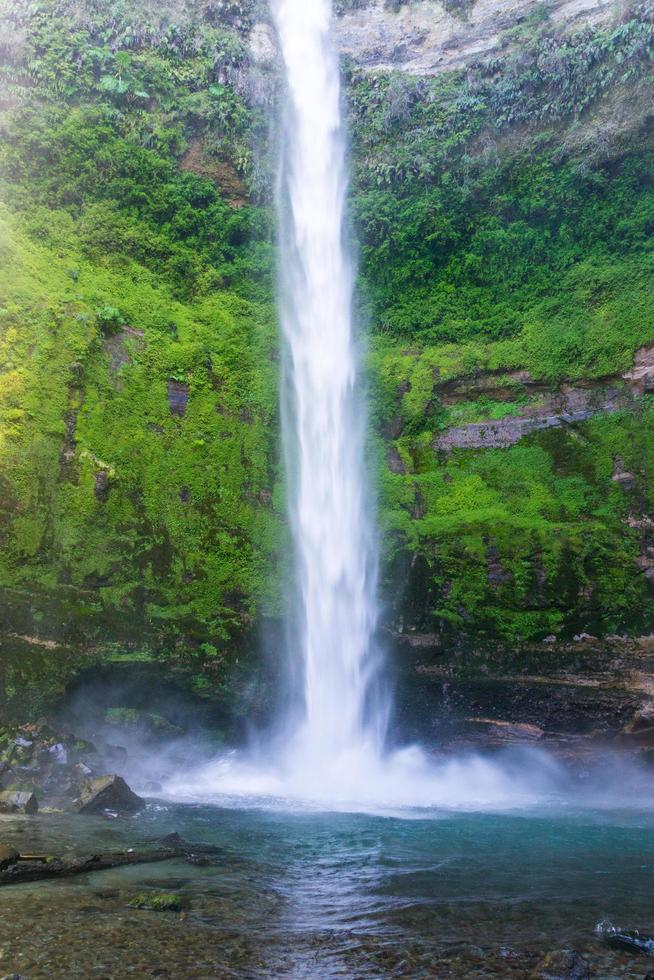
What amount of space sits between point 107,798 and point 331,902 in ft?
17.4

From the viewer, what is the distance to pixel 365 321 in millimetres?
18188

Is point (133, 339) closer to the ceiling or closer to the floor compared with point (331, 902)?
closer to the ceiling

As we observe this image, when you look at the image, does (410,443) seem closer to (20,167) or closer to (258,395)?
(258,395)

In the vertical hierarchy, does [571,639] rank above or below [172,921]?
above

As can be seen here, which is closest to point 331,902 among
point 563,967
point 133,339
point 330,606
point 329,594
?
point 563,967

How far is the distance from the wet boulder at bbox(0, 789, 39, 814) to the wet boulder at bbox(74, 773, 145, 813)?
604 mm

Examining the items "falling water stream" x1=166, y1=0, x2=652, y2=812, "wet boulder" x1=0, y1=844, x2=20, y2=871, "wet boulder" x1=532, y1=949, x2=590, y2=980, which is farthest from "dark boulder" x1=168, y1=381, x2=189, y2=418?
"wet boulder" x1=532, y1=949, x2=590, y2=980

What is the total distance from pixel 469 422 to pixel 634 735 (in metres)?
7.32

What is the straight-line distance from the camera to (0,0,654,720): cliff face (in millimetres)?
14000

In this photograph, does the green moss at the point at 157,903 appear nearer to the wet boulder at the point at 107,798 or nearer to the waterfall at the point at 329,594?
the wet boulder at the point at 107,798

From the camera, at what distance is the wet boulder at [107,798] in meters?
9.78

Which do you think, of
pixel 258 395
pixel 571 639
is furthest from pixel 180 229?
pixel 571 639

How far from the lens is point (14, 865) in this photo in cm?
611

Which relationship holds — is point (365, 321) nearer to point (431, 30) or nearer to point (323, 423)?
point (323, 423)
